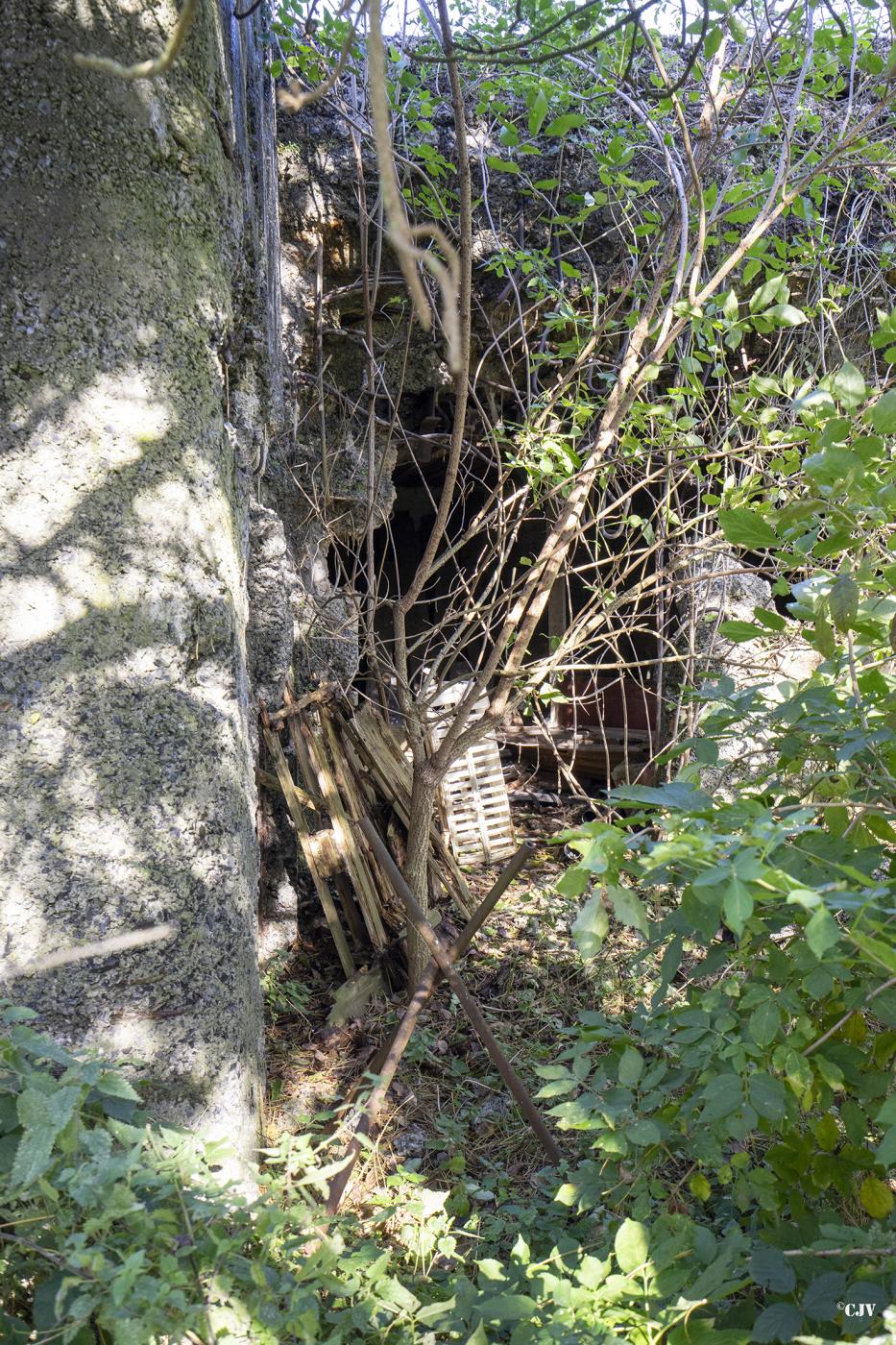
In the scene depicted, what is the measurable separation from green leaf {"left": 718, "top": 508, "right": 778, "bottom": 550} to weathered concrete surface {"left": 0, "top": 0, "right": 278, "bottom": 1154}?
→ 1.22 metres

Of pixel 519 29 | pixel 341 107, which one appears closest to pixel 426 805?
pixel 341 107

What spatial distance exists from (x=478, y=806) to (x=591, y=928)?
4.77 meters

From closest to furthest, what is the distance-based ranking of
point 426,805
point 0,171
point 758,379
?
1. point 0,171
2. point 758,379
3. point 426,805

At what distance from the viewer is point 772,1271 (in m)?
1.32

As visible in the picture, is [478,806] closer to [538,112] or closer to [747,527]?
[538,112]

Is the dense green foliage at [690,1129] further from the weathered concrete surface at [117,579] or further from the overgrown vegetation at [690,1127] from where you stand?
the weathered concrete surface at [117,579]

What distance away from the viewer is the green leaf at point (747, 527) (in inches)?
59.6

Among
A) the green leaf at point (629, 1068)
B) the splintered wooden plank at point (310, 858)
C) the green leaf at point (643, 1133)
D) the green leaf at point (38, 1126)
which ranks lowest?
the splintered wooden plank at point (310, 858)

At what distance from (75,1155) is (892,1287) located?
108 cm

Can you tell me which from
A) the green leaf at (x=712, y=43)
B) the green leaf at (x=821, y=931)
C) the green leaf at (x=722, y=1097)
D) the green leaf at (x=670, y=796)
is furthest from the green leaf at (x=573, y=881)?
the green leaf at (x=712, y=43)

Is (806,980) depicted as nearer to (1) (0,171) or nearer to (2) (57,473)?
(2) (57,473)

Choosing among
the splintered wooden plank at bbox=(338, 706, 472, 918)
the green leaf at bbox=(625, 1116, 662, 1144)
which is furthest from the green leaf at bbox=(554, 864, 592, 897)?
the splintered wooden plank at bbox=(338, 706, 472, 918)

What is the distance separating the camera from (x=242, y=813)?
219 centimetres

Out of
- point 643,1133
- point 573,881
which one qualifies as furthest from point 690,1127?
point 573,881
